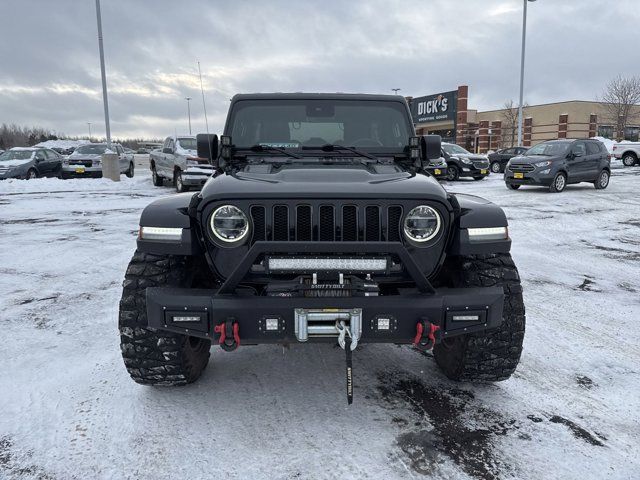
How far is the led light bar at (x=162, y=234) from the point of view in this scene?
2.81m

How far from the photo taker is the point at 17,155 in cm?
2066

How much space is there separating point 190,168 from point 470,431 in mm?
13132

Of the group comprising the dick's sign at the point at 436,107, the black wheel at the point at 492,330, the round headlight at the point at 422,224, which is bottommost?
the black wheel at the point at 492,330

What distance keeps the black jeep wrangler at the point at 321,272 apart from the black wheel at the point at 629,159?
94.2 ft

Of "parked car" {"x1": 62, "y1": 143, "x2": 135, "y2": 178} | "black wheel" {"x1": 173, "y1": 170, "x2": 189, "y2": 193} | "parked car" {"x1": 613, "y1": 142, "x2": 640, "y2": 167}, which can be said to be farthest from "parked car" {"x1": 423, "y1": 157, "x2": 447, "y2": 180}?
"parked car" {"x1": 613, "y1": 142, "x2": 640, "y2": 167}

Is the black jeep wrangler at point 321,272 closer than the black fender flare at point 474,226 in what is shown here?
Yes

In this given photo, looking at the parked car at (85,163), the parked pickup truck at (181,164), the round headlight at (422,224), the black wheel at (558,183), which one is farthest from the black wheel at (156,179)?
the round headlight at (422,224)

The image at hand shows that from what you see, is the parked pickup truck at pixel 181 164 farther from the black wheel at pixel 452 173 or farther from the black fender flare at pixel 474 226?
the black fender flare at pixel 474 226

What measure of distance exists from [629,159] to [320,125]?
28657mm

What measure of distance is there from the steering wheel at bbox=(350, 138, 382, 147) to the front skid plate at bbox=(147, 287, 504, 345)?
171cm

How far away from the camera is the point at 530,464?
2.47 m

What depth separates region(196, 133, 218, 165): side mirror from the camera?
393 centimetres

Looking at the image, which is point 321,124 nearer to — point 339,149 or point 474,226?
point 339,149

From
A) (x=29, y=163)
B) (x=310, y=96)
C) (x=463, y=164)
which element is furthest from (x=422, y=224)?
(x=29, y=163)
